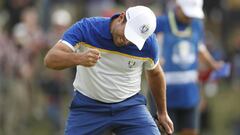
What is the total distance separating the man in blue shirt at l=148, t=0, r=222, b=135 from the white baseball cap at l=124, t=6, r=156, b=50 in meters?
3.46

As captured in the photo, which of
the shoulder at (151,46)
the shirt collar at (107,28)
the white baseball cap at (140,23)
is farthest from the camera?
the shoulder at (151,46)

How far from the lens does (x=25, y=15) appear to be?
18.0 metres

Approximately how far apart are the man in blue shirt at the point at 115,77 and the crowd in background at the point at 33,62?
7.45m

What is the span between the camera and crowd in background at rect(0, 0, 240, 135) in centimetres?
1759

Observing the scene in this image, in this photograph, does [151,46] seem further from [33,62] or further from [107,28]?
[33,62]

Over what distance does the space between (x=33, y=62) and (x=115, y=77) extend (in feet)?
27.9

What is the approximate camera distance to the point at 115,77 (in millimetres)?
9391

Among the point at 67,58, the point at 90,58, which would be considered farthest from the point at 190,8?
the point at 90,58

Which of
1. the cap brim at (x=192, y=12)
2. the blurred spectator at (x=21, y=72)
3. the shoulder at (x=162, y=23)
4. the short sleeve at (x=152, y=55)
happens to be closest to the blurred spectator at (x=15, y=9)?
the blurred spectator at (x=21, y=72)

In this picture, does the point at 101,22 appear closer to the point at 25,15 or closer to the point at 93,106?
the point at 93,106

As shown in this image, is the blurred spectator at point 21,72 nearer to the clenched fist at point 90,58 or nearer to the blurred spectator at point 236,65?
the blurred spectator at point 236,65

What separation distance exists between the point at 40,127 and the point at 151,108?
5.83m

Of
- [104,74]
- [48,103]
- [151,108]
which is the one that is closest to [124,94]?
[104,74]

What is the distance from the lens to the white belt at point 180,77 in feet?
42.2
